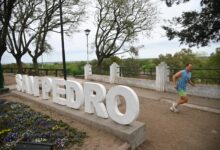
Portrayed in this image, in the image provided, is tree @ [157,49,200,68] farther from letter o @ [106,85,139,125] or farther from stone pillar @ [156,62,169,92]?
letter o @ [106,85,139,125]

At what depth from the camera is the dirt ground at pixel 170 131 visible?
4621 mm

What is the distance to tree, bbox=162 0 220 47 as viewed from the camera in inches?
329

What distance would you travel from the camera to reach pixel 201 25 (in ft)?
28.5

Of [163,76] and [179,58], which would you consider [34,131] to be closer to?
[163,76]

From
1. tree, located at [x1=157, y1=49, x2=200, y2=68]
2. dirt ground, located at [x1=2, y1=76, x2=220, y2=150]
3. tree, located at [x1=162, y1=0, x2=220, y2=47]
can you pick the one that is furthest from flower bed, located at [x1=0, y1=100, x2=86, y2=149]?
tree, located at [x1=157, y1=49, x2=200, y2=68]

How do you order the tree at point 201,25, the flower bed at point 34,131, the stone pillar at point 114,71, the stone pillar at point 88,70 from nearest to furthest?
the flower bed at point 34,131
the tree at point 201,25
the stone pillar at point 114,71
the stone pillar at point 88,70

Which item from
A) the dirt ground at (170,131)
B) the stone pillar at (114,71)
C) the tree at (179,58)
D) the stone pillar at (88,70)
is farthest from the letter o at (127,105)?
the tree at (179,58)

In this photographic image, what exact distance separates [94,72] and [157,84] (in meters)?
8.59

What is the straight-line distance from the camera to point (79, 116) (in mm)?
5961

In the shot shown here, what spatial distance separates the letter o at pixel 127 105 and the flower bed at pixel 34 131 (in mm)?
986

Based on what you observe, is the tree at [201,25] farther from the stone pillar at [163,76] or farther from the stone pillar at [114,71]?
the stone pillar at [114,71]

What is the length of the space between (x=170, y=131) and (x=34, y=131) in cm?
393

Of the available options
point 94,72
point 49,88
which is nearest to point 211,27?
point 49,88

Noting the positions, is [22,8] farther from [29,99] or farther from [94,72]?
[29,99]
